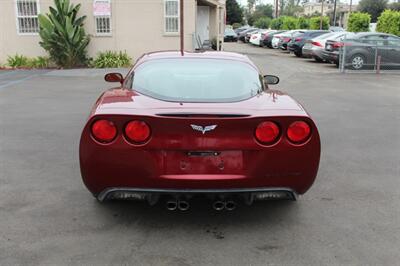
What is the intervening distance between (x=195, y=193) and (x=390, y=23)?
27.4 m

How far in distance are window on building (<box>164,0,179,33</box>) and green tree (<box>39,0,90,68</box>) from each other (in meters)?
3.06

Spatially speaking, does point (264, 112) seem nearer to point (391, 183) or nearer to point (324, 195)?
point (324, 195)

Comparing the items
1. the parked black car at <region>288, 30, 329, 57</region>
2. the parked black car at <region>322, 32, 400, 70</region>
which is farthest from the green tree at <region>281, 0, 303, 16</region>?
the parked black car at <region>322, 32, 400, 70</region>

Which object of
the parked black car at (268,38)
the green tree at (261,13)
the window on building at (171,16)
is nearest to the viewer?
the window on building at (171,16)

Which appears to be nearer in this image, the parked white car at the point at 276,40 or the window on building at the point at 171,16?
the window on building at the point at 171,16

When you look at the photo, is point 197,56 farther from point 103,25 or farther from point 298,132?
point 103,25

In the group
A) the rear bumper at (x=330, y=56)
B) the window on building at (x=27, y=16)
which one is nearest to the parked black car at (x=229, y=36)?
the rear bumper at (x=330, y=56)

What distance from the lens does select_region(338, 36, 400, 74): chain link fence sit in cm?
1809

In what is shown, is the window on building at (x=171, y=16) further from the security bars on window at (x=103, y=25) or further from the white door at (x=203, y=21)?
the white door at (x=203, y=21)

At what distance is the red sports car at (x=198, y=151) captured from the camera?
146 inches

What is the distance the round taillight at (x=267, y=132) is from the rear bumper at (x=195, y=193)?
1.29 feet

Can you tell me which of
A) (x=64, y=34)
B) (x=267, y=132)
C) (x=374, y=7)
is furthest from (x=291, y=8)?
(x=267, y=132)

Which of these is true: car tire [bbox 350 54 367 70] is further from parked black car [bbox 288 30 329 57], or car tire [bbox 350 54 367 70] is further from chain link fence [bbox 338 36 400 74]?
parked black car [bbox 288 30 329 57]

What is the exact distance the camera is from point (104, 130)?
3.80 meters
